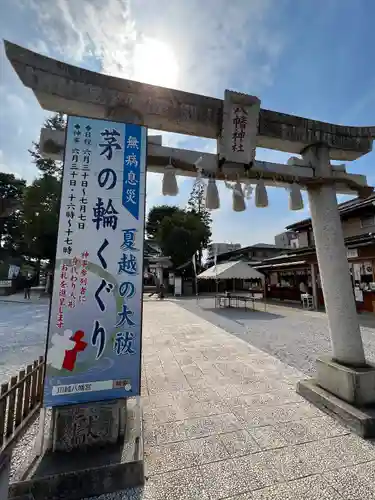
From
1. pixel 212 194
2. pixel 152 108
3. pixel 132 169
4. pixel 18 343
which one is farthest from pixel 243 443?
pixel 18 343

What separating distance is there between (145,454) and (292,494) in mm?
1379

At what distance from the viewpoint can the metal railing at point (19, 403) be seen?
2484mm

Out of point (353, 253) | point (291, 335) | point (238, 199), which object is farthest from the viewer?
point (353, 253)

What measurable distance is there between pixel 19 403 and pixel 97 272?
2030 mm

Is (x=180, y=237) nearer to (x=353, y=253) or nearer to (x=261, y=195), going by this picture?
(x=353, y=253)

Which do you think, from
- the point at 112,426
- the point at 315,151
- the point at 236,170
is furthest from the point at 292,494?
the point at 315,151

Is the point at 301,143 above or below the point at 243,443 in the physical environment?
above

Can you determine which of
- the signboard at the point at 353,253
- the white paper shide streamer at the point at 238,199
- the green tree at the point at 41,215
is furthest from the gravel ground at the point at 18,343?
the signboard at the point at 353,253

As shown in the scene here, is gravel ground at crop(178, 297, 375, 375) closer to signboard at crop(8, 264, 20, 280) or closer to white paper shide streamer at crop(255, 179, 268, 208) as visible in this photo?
white paper shide streamer at crop(255, 179, 268, 208)

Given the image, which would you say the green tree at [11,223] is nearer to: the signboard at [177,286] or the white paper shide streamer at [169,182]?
the signboard at [177,286]

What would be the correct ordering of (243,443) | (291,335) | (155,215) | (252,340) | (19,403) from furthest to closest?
(155,215)
(291,335)
(252,340)
(19,403)
(243,443)

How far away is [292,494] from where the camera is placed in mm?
1952

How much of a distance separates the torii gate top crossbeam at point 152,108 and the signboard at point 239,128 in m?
0.15

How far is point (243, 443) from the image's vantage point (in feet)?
8.49
